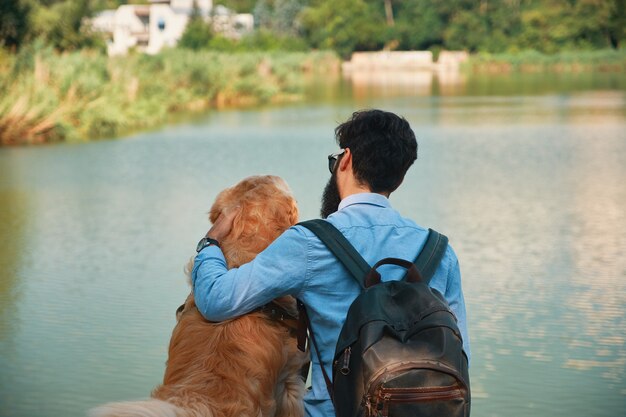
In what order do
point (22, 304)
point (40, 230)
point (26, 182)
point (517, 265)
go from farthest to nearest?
point (26, 182) < point (40, 230) < point (517, 265) < point (22, 304)

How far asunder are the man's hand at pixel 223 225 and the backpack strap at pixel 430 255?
608mm

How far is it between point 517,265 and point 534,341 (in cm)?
164

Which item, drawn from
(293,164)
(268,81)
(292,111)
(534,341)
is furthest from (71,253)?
(268,81)

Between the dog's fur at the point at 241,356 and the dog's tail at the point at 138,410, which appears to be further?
the dog's fur at the point at 241,356

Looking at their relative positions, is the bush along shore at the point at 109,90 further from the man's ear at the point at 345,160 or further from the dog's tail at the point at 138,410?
the dog's tail at the point at 138,410

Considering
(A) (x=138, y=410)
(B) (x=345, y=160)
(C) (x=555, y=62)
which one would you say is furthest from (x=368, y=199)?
(C) (x=555, y=62)

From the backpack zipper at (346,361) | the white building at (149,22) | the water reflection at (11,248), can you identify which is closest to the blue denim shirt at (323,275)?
the backpack zipper at (346,361)

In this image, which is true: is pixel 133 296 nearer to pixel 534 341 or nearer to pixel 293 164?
pixel 534 341

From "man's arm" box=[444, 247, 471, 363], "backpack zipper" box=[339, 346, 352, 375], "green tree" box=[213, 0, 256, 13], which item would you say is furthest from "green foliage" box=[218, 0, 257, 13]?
"backpack zipper" box=[339, 346, 352, 375]

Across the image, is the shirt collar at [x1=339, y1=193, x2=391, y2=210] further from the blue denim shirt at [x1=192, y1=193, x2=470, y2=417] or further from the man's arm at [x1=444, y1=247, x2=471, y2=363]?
the man's arm at [x1=444, y1=247, x2=471, y2=363]

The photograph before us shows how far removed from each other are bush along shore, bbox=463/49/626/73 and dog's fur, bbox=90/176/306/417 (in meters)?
42.2

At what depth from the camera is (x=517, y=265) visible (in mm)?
6375

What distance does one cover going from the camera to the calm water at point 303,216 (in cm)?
433

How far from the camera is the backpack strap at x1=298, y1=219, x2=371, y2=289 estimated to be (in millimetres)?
2254
